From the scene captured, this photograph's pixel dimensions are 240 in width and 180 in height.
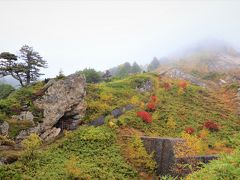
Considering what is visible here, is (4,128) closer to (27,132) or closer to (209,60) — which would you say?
(27,132)

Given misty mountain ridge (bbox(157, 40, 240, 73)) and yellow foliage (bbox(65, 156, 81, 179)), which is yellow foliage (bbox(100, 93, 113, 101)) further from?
misty mountain ridge (bbox(157, 40, 240, 73))

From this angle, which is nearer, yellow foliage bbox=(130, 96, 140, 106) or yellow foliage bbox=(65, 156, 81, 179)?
yellow foliage bbox=(65, 156, 81, 179)

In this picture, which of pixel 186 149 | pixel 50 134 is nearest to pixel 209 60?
pixel 186 149

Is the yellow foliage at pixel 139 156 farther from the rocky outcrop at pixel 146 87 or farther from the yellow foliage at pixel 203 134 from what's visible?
the rocky outcrop at pixel 146 87

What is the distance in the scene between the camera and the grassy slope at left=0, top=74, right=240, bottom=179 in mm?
24109

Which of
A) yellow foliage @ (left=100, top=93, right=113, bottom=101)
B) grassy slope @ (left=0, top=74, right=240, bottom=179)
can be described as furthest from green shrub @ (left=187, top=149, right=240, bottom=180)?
yellow foliage @ (left=100, top=93, right=113, bottom=101)

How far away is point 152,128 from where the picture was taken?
120 feet

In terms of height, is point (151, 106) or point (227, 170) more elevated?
point (227, 170)

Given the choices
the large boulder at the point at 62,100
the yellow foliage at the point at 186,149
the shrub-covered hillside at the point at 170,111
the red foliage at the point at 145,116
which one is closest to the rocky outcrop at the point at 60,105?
the large boulder at the point at 62,100

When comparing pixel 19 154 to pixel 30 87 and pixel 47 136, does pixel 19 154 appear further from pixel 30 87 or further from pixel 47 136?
pixel 30 87

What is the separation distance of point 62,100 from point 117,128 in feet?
28.9

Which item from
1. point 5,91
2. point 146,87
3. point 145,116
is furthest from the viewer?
point 146,87

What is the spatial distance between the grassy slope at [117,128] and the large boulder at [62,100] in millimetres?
2606

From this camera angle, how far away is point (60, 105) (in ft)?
108
